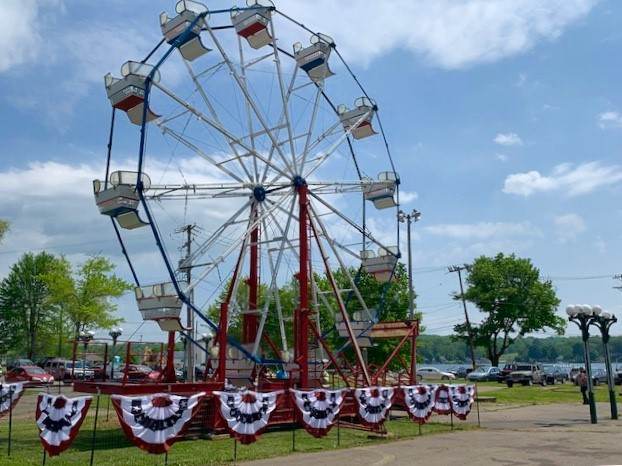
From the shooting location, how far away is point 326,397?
1711 centimetres

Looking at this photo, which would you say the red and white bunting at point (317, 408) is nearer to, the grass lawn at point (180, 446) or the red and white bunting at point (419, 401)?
the grass lawn at point (180, 446)

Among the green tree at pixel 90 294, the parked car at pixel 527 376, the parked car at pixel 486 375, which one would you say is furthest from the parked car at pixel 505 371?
the green tree at pixel 90 294

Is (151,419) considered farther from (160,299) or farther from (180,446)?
(160,299)

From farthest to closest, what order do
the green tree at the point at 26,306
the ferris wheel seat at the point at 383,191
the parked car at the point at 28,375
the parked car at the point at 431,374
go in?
the green tree at the point at 26,306 < the parked car at the point at 431,374 < the parked car at the point at 28,375 < the ferris wheel seat at the point at 383,191

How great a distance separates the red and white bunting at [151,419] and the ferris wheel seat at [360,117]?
17.0 meters

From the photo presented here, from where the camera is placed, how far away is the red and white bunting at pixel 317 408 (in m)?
16.7

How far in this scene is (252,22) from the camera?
2378cm

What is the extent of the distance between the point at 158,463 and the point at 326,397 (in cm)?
518

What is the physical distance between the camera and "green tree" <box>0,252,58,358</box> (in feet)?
242

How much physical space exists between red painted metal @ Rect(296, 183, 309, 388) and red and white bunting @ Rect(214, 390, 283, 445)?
202 inches

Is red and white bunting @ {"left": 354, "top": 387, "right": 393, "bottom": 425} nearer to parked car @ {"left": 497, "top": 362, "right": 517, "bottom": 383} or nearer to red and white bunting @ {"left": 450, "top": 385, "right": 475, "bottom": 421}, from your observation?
red and white bunting @ {"left": 450, "top": 385, "right": 475, "bottom": 421}

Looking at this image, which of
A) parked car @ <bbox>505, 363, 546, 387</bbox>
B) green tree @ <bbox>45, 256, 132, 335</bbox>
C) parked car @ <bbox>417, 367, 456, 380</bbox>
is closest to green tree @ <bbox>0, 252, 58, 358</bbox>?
green tree @ <bbox>45, 256, 132, 335</bbox>

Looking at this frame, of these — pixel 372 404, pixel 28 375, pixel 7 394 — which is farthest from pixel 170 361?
pixel 28 375

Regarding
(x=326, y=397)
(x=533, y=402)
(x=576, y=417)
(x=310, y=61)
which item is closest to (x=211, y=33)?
(x=310, y=61)
